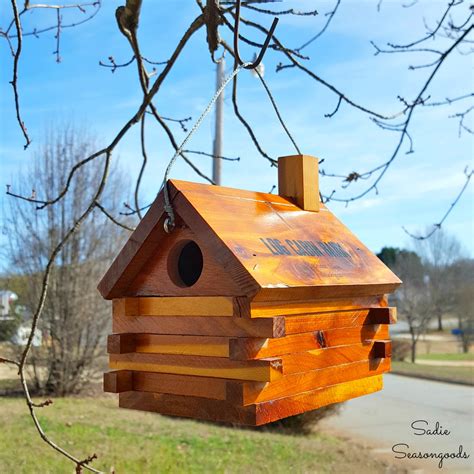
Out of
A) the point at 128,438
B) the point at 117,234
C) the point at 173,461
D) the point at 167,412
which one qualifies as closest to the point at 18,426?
the point at 128,438

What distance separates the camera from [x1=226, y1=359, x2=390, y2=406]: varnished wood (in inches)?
62.9

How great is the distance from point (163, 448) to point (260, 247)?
5.85 m

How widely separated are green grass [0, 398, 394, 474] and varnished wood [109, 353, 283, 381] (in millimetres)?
4595

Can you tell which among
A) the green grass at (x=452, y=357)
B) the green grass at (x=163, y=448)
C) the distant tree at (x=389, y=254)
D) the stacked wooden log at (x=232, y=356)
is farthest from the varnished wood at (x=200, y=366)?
the distant tree at (x=389, y=254)

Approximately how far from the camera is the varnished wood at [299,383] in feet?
5.24

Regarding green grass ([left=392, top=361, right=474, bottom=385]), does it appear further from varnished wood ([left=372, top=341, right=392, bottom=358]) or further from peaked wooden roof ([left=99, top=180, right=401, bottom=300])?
peaked wooden roof ([left=99, top=180, right=401, bottom=300])

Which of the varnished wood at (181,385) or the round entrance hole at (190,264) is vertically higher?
the round entrance hole at (190,264)

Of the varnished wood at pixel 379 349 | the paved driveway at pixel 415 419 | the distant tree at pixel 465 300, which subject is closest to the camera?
the varnished wood at pixel 379 349

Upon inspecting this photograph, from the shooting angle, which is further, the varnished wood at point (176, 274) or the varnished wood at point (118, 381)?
the varnished wood at point (118, 381)

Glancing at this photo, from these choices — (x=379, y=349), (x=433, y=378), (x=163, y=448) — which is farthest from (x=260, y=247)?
(x=433, y=378)

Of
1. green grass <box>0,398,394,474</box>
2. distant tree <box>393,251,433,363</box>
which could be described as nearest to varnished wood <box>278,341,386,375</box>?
green grass <box>0,398,394,474</box>

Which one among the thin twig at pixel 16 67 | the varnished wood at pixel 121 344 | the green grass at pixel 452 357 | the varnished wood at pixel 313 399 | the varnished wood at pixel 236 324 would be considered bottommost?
the green grass at pixel 452 357

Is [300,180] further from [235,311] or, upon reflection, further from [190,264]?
[235,311]

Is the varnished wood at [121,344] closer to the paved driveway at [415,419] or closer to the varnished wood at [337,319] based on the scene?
the varnished wood at [337,319]
